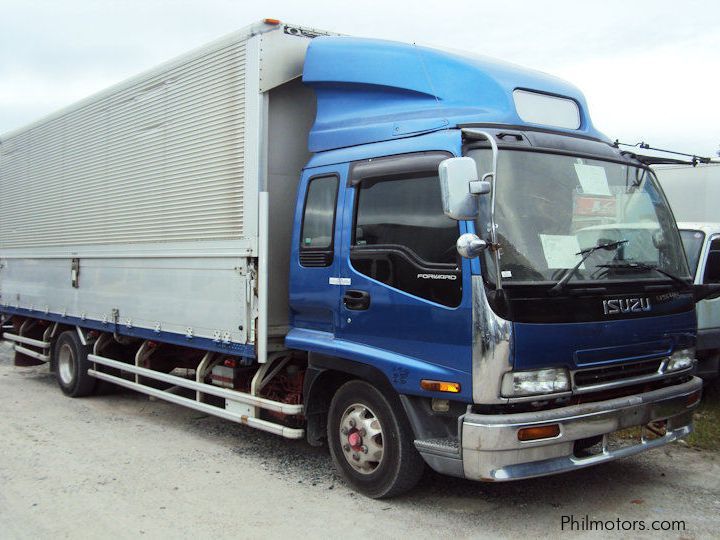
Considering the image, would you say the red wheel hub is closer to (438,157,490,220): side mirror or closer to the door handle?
the door handle

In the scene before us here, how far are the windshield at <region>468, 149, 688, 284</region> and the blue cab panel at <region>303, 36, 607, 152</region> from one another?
0.43 metres

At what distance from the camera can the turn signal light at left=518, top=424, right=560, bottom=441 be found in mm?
4254

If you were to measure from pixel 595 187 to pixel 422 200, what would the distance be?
1224 millimetres

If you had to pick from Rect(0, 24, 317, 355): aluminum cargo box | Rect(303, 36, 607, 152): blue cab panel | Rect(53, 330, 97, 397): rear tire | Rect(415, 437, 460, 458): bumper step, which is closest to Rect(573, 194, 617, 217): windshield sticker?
Rect(303, 36, 607, 152): blue cab panel

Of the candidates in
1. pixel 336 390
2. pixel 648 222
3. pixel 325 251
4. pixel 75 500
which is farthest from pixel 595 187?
pixel 75 500

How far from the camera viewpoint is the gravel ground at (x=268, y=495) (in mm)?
4715

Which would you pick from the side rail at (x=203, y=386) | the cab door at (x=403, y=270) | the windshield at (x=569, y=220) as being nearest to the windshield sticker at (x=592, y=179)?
the windshield at (x=569, y=220)

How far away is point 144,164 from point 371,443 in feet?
13.7

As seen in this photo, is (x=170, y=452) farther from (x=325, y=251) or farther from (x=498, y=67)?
(x=498, y=67)

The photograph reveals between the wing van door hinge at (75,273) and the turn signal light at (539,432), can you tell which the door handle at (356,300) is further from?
the wing van door hinge at (75,273)

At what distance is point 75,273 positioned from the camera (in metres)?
8.94

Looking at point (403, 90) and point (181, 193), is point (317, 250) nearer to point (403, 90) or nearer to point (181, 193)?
point (403, 90)

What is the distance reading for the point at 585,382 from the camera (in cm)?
458

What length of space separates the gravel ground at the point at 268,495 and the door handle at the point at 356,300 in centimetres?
143
